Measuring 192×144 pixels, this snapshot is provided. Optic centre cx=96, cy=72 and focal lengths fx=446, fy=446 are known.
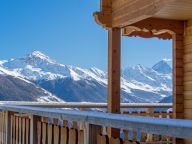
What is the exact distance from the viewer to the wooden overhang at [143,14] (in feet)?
21.6

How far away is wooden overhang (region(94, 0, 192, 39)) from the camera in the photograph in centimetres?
660

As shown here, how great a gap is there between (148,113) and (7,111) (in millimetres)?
4659

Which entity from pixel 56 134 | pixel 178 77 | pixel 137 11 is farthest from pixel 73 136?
pixel 178 77

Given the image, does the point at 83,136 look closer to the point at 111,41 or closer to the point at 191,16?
the point at 111,41

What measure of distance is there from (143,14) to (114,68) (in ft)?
4.01

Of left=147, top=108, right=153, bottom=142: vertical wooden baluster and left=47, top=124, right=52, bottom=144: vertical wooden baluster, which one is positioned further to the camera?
left=147, top=108, right=153, bottom=142: vertical wooden baluster

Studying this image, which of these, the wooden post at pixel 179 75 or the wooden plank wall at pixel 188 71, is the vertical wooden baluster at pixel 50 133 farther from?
the wooden post at pixel 179 75

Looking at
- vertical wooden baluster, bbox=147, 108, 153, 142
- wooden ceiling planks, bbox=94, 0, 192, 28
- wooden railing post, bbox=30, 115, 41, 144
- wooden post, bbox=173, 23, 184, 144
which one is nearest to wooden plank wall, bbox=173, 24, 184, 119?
wooden post, bbox=173, 23, 184, 144

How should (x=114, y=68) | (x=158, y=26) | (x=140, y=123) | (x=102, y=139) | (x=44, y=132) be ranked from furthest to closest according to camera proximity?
(x=158, y=26) → (x=114, y=68) → (x=44, y=132) → (x=102, y=139) → (x=140, y=123)

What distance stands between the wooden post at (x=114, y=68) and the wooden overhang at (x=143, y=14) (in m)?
0.19

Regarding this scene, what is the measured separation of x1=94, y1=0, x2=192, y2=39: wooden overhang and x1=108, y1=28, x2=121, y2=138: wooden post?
192mm

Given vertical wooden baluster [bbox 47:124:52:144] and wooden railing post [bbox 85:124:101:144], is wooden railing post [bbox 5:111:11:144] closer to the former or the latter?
vertical wooden baluster [bbox 47:124:52:144]

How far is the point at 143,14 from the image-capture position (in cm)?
681

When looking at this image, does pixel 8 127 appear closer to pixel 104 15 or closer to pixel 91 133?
pixel 91 133
